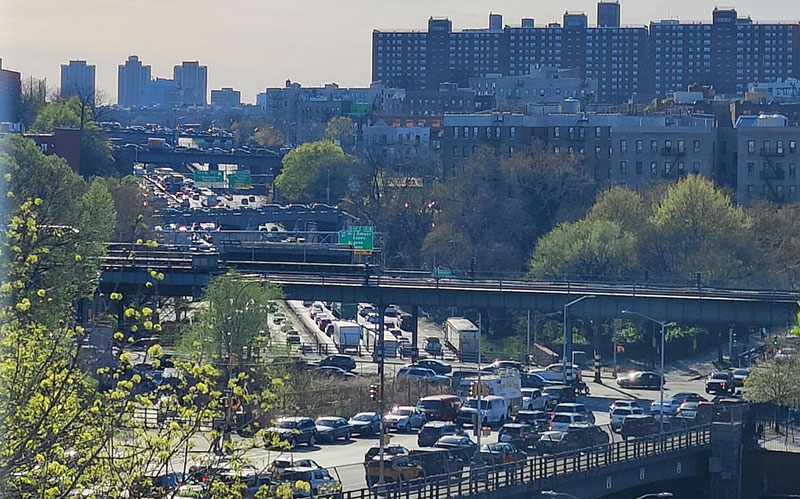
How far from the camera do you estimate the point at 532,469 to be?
127ft

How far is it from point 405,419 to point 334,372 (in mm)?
11245

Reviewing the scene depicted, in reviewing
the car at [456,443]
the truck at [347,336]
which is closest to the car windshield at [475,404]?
the car at [456,443]

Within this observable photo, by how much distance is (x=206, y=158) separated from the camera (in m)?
167

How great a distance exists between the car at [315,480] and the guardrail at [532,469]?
358 millimetres

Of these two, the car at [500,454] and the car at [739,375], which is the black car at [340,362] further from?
the car at [500,454]

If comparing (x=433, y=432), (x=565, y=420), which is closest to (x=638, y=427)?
(x=565, y=420)

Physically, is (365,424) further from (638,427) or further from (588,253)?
(588,253)

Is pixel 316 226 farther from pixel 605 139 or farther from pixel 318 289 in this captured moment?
pixel 318 289

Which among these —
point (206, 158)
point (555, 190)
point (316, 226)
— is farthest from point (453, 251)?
point (206, 158)

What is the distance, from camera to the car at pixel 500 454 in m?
40.4

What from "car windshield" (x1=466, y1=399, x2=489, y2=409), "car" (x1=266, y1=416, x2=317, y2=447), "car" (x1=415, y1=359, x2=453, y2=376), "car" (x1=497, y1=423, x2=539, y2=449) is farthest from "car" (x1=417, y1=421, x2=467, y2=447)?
"car" (x1=415, y1=359, x2=453, y2=376)

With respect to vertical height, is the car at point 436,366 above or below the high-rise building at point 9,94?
below

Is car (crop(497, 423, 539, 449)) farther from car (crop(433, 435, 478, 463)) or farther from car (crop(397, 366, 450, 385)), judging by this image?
car (crop(397, 366, 450, 385))

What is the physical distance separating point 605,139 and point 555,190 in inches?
623
